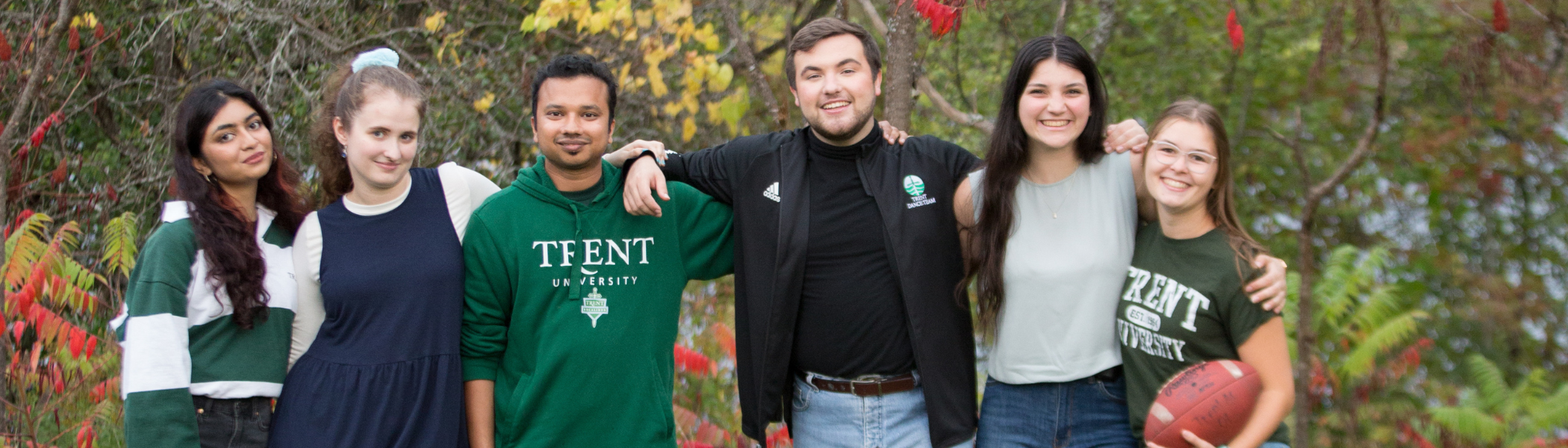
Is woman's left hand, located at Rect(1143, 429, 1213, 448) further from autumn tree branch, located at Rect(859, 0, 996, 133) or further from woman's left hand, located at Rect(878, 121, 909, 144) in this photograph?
autumn tree branch, located at Rect(859, 0, 996, 133)

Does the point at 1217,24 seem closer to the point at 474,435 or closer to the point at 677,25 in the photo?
the point at 677,25

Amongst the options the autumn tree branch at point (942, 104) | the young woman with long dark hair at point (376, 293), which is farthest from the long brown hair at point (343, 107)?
the autumn tree branch at point (942, 104)

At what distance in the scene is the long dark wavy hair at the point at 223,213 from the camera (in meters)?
3.27

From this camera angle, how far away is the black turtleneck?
357 centimetres

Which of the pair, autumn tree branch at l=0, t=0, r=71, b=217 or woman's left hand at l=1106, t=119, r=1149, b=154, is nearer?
woman's left hand at l=1106, t=119, r=1149, b=154

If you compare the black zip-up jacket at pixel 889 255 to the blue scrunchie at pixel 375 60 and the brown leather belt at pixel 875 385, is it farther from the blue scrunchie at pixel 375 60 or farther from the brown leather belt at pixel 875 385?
the blue scrunchie at pixel 375 60

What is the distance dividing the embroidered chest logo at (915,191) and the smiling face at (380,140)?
1.72 metres

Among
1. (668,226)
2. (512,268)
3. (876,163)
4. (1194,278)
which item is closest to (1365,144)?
(1194,278)

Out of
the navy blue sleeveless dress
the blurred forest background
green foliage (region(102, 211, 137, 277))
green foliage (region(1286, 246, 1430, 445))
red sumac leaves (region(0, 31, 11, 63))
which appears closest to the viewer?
the navy blue sleeveless dress

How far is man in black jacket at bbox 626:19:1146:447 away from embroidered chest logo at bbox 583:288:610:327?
33 cm

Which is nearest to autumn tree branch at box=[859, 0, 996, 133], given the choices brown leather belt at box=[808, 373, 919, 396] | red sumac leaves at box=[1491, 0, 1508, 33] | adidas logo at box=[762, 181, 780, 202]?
adidas logo at box=[762, 181, 780, 202]

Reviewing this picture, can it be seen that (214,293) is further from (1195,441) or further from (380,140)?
(1195,441)

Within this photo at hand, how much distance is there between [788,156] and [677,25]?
3.38 meters

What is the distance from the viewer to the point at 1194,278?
10.6 ft
